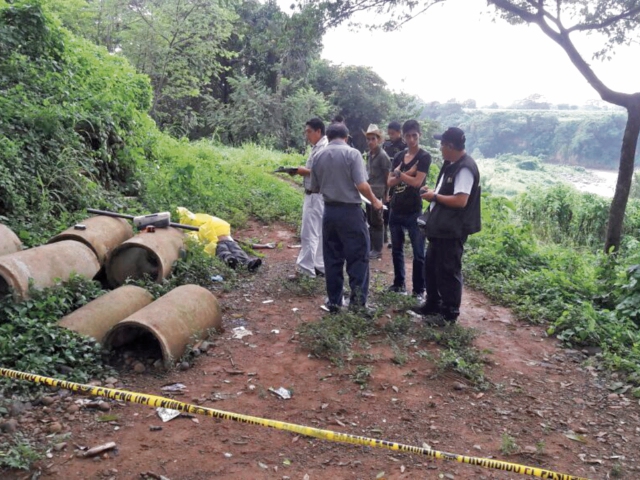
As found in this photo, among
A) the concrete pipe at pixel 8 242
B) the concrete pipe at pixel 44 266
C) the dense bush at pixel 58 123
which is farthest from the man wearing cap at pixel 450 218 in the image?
the dense bush at pixel 58 123

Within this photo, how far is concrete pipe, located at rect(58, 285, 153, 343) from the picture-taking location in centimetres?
406

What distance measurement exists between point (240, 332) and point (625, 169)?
19.0 feet

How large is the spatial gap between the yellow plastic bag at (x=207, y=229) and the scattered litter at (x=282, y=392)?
10.1 feet

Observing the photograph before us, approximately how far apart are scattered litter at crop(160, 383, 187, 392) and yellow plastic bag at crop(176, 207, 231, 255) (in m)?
2.89

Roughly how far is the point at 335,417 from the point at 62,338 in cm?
212

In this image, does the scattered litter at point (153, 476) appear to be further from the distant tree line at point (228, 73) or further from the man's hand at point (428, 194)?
the distant tree line at point (228, 73)

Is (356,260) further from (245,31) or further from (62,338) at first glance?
(245,31)

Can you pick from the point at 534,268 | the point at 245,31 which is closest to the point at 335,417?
the point at 534,268

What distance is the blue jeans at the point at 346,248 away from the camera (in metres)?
4.84

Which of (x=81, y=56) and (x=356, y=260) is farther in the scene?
(x=81, y=56)

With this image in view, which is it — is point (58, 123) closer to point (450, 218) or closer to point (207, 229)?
point (207, 229)

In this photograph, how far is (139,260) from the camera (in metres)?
Result: 5.49

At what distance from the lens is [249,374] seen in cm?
Result: 405

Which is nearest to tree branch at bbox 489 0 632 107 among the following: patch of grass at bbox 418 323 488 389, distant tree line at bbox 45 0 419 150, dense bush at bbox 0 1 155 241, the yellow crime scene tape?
patch of grass at bbox 418 323 488 389
